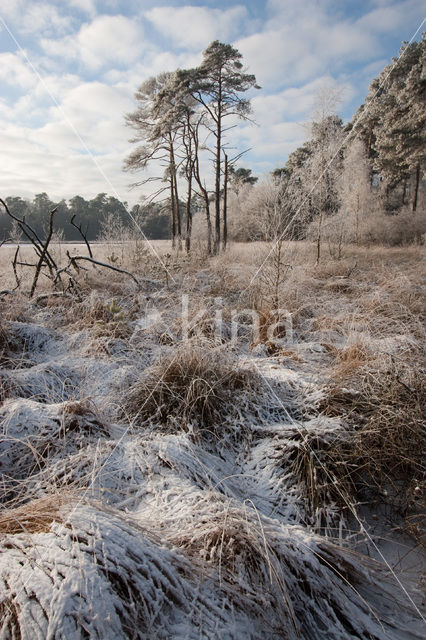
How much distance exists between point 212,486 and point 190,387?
72cm

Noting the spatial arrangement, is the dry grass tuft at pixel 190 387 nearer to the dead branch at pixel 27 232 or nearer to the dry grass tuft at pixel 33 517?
the dry grass tuft at pixel 33 517

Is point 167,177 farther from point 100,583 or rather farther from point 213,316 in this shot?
point 100,583

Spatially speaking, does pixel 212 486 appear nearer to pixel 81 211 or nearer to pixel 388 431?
pixel 388 431

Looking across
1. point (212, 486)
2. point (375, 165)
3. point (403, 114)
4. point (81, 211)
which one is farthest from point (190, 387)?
point (81, 211)

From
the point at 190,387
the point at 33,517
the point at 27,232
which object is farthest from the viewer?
the point at 27,232

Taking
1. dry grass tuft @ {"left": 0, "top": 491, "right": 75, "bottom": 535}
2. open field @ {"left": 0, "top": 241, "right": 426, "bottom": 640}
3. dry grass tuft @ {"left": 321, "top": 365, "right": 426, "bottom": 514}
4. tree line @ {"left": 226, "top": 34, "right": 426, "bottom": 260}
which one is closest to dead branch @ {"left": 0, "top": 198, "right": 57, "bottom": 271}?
open field @ {"left": 0, "top": 241, "right": 426, "bottom": 640}

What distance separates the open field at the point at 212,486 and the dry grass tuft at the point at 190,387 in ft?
0.04

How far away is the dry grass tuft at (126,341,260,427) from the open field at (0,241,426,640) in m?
0.01

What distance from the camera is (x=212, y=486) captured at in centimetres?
149

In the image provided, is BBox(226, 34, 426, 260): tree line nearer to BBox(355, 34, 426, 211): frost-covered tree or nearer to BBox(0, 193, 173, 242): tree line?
BBox(355, 34, 426, 211): frost-covered tree

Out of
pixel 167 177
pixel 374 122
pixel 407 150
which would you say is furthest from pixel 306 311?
pixel 374 122

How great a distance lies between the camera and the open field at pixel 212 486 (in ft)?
3.02

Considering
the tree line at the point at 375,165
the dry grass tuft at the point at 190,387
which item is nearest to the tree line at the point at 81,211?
the tree line at the point at 375,165

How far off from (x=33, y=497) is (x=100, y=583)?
2.30 feet
